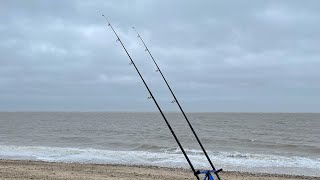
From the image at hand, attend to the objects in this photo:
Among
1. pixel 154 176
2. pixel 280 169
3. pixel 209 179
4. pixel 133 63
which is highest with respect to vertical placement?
pixel 133 63

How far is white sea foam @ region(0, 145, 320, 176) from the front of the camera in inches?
757

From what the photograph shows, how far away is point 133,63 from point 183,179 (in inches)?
245

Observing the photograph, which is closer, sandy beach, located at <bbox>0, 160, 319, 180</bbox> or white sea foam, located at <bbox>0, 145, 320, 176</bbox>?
sandy beach, located at <bbox>0, 160, 319, 180</bbox>

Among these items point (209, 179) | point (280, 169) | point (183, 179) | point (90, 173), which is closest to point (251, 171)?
point (280, 169)

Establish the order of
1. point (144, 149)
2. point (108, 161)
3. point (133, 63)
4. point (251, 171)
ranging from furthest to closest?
1. point (144, 149)
2. point (108, 161)
3. point (251, 171)
4. point (133, 63)

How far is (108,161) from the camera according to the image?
2073cm

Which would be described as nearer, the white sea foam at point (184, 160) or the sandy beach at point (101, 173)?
the sandy beach at point (101, 173)

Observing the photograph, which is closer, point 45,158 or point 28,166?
point 28,166

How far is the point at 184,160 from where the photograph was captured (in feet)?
70.1

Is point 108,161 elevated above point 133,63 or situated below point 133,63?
below

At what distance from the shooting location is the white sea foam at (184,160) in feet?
63.1

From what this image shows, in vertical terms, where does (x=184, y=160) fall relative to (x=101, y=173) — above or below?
below

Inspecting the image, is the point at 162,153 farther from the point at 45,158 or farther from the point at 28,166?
the point at 28,166

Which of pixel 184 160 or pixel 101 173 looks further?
pixel 184 160
